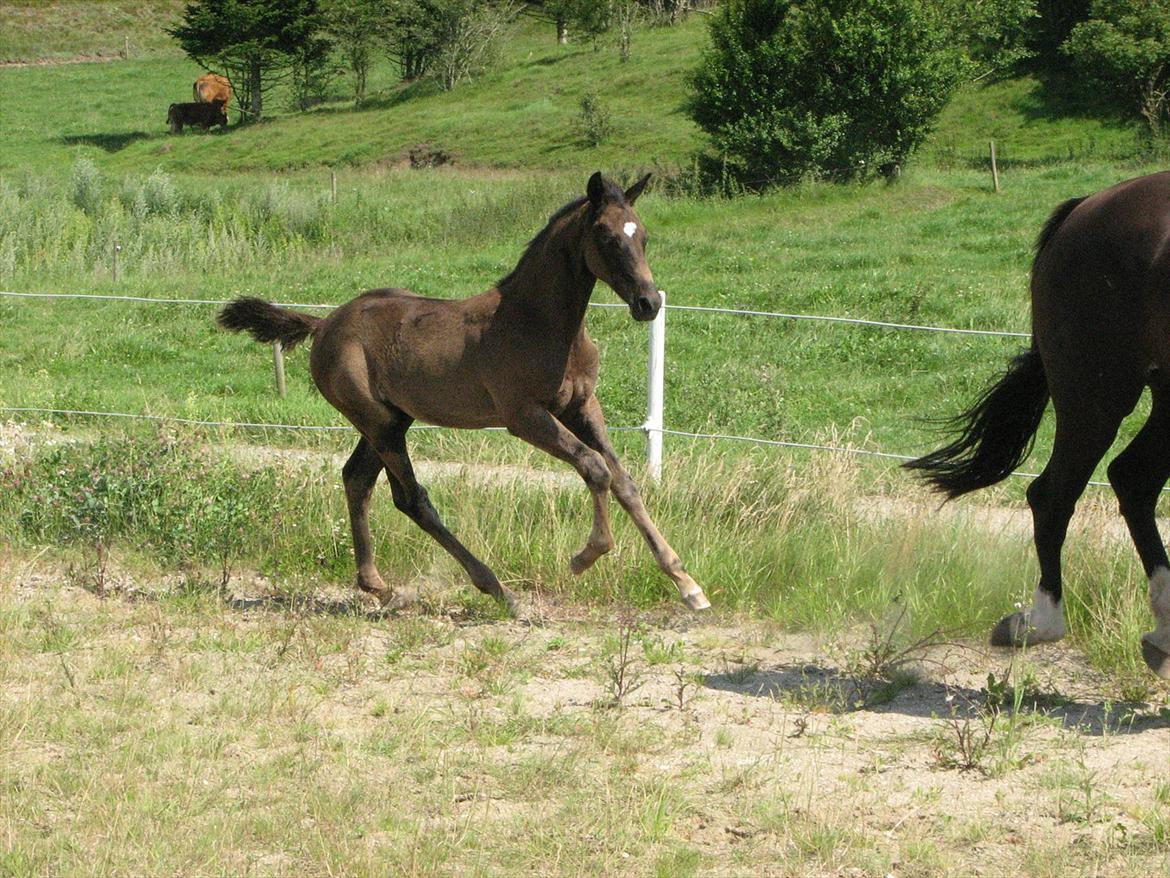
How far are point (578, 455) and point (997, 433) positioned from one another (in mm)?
1855

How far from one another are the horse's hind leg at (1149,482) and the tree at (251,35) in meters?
45.5

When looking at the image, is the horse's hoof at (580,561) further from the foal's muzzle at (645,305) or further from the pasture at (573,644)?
the foal's muzzle at (645,305)

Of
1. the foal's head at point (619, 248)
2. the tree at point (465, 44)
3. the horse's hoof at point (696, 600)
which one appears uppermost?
the tree at point (465, 44)

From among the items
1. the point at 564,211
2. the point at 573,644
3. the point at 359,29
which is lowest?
the point at 573,644

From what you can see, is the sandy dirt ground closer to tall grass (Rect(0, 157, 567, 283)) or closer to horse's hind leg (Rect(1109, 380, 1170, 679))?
horse's hind leg (Rect(1109, 380, 1170, 679))

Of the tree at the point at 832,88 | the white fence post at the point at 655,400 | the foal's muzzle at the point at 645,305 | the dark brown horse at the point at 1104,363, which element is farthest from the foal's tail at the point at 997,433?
the tree at the point at 832,88

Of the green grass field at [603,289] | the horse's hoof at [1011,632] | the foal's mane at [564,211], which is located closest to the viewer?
the horse's hoof at [1011,632]

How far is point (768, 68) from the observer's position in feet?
86.8

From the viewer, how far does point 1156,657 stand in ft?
17.1

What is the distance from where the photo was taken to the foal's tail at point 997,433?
6023 millimetres

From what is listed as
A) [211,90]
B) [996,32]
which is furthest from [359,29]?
[996,32]

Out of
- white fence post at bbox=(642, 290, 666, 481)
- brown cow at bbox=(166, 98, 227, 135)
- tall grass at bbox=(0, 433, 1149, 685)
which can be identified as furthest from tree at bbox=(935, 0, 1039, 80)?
tall grass at bbox=(0, 433, 1149, 685)

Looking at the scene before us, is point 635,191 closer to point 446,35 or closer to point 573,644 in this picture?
point 573,644

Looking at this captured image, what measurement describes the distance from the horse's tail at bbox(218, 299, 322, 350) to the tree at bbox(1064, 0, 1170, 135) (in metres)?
26.4
